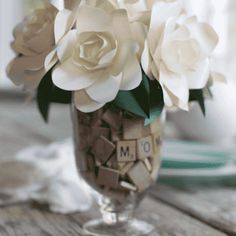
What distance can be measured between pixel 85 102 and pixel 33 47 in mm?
114

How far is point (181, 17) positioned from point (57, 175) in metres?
0.44

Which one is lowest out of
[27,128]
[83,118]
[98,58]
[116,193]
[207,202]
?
[27,128]

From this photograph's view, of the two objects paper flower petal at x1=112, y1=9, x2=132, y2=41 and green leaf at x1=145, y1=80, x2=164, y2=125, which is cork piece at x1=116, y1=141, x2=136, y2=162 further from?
paper flower petal at x1=112, y1=9, x2=132, y2=41

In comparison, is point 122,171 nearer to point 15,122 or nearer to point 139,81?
point 139,81

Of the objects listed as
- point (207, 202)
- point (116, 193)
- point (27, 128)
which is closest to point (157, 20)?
point (116, 193)

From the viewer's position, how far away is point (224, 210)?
0.94m

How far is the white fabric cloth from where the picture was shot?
96 centimetres

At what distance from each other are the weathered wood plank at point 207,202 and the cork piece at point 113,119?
234mm

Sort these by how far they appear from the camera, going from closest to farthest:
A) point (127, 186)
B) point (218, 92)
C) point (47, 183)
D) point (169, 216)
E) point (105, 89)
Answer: point (105, 89) < point (127, 186) < point (169, 216) < point (47, 183) < point (218, 92)

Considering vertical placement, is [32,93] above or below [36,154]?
above

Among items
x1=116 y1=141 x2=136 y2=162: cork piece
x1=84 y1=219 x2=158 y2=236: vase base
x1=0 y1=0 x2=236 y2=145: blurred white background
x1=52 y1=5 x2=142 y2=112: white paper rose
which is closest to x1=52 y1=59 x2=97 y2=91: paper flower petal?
x1=52 y1=5 x2=142 y2=112: white paper rose

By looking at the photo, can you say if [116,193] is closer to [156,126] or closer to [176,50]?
[156,126]

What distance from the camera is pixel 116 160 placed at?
77 centimetres

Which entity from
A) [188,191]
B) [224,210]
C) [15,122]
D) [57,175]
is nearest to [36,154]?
[57,175]
